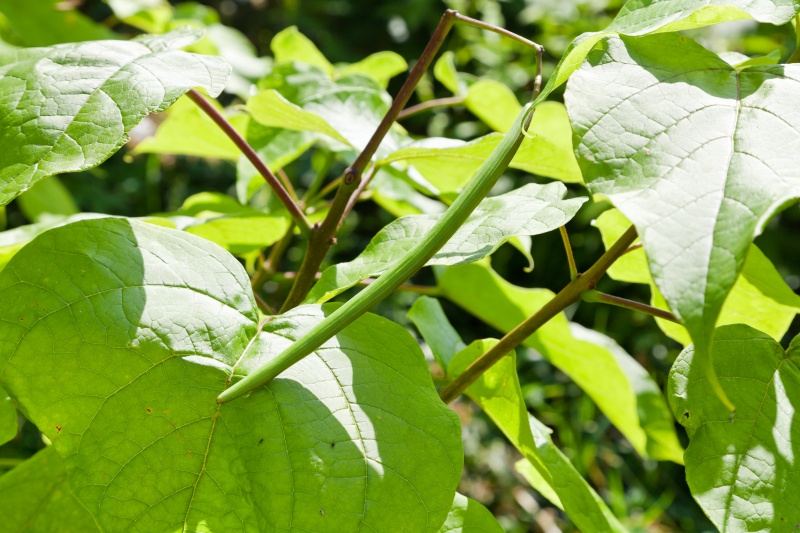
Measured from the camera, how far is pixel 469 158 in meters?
0.66

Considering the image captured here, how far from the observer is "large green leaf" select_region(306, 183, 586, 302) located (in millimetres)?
441

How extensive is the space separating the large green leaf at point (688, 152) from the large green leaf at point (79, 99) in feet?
0.81

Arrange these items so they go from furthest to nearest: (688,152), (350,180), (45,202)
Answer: (45,202), (350,180), (688,152)

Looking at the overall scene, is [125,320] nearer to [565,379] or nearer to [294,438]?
[294,438]

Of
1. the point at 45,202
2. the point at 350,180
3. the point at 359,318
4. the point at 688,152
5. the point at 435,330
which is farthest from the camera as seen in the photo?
the point at 45,202

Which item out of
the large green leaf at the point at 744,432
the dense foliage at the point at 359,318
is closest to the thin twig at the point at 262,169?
the dense foliage at the point at 359,318

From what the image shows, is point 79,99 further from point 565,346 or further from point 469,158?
point 565,346

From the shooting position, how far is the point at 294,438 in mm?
427

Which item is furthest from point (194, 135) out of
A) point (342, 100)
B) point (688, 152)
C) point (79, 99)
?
point (688, 152)

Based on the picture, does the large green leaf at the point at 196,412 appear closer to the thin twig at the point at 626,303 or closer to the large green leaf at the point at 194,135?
the thin twig at the point at 626,303

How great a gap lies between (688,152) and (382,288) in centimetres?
18

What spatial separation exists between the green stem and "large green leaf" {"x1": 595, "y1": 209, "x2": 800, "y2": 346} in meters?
0.05

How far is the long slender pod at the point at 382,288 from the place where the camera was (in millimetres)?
407

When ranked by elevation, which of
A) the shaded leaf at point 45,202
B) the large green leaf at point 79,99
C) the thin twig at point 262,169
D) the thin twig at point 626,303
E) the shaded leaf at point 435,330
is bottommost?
the shaded leaf at point 45,202
